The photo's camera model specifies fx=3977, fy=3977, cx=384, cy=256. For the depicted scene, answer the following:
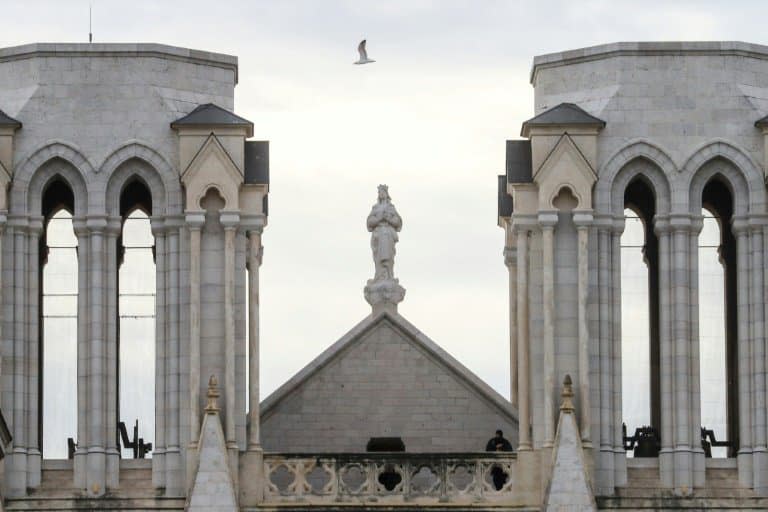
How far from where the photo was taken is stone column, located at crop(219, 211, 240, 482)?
5559 centimetres

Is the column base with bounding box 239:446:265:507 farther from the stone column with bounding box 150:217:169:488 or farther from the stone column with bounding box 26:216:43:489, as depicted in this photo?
the stone column with bounding box 26:216:43:489

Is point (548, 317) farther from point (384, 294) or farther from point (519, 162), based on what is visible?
point (384, 294)

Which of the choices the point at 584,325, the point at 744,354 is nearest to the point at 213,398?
the point at 584,325

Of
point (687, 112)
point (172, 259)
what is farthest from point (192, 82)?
point (687, 112)

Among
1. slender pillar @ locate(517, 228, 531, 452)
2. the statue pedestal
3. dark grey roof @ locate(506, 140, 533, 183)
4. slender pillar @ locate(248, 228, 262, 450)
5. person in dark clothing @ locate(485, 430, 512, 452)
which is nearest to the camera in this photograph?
slender pillar @ locate(248, 228, 262, 450)

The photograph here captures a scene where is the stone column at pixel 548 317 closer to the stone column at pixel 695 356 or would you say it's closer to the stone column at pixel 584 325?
the stone column at pixel 584 325

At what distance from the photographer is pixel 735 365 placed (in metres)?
57.3

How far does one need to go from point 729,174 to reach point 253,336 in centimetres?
715

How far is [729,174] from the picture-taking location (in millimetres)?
56625

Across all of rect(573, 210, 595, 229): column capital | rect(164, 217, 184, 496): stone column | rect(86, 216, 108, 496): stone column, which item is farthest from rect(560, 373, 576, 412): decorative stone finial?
rect(86, 216, 108, 496): stone column

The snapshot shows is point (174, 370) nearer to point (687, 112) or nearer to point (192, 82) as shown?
point (192, 82)

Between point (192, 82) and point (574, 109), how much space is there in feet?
18.0

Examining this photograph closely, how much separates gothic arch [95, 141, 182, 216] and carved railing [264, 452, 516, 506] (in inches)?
156

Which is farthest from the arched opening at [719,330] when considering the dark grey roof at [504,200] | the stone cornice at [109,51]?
the stone cornice at [109,51]
